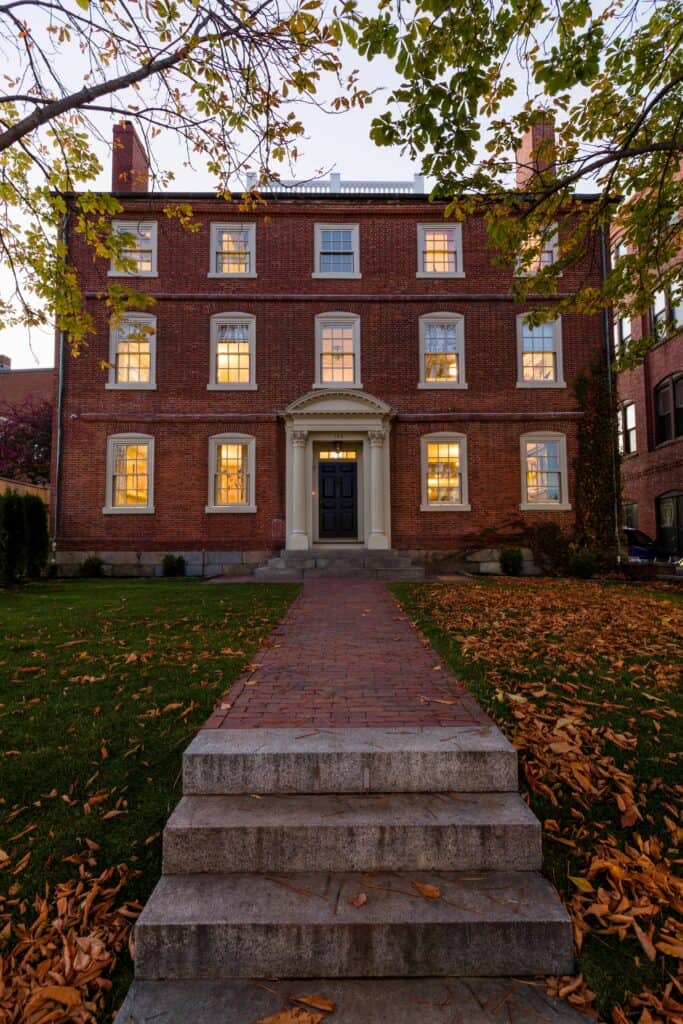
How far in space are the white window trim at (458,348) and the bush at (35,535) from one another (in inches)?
414

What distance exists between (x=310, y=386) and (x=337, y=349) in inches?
54.1

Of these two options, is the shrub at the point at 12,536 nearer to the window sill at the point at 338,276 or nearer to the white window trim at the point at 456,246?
the window sill at the point at 338,276

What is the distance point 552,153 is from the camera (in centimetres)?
644

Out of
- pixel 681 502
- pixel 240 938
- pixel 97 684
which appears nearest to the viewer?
pixel 240 938

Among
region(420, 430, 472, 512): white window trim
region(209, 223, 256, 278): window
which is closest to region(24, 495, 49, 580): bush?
region(209, 223, 256, 278): window

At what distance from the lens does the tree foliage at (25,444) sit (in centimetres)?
2288

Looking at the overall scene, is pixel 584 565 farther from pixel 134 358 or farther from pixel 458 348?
pixel 134 358

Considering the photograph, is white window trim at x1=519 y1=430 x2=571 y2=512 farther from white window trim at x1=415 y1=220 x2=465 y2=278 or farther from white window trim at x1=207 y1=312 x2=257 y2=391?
white window trim at x1=207 y1=312 x2=257 y2=391

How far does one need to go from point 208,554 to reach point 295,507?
283cm

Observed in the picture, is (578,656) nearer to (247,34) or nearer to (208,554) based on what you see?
(247,34)

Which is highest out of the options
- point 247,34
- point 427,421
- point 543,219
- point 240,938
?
point 247,34

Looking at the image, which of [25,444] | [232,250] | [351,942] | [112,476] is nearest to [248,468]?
[112,476]

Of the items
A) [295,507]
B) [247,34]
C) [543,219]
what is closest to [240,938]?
[247,34]

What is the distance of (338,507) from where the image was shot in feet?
49.7
